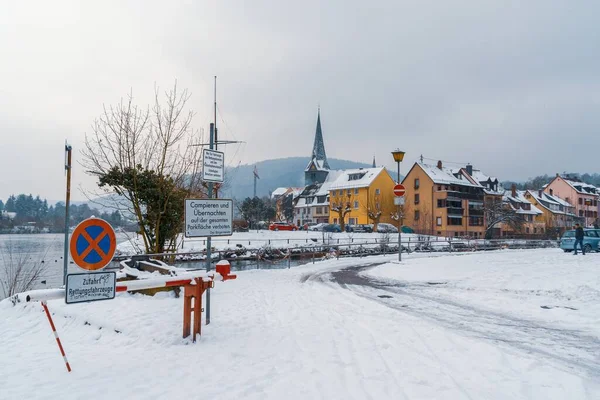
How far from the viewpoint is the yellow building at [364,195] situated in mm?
71188

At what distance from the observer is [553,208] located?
8700 centimetres

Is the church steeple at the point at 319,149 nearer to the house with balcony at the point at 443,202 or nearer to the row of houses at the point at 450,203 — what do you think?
the row of houses at the point at 450,203

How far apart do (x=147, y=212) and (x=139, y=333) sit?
7.10 meters

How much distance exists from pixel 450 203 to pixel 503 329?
61.3m

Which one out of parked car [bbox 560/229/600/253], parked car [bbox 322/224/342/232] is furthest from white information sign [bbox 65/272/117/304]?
parked car [bbox 322/224/342/232]

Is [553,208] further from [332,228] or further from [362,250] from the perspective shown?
[362,250]

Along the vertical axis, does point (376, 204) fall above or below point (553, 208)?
below

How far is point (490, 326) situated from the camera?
26.1 ft

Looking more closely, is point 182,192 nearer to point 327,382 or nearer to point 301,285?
point 301,285

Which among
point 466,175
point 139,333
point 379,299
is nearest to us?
point 139,333

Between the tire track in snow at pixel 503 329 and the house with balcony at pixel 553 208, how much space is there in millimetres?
78417

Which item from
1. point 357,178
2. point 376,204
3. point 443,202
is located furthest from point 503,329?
point 357,178

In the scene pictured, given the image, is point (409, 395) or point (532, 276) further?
point (532, 276)

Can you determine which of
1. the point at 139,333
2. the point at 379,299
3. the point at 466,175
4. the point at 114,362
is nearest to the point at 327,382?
the point at 114,362
